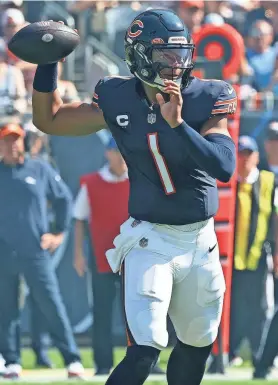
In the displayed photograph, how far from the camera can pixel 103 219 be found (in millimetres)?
6902

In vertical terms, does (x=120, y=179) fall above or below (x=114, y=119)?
below

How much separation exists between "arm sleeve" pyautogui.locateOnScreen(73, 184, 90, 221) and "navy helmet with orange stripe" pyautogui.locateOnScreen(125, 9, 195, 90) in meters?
2.74

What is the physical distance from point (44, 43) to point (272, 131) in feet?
10.1

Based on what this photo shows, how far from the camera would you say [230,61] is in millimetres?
7863

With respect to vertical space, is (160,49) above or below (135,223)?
above

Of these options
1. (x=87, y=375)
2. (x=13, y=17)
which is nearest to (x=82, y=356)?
(x=87, y=375)

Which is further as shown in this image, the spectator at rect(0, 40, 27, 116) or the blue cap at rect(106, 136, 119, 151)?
the spectator at rect(0, 40, 27, 116)

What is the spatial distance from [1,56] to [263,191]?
2308mm

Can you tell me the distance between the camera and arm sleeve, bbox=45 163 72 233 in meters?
6.88

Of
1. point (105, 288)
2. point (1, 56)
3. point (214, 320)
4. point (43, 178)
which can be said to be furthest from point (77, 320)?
point (214, 320)

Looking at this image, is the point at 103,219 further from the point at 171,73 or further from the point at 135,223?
the point at 171,73

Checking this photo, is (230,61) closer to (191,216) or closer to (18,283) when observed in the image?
(18,283)

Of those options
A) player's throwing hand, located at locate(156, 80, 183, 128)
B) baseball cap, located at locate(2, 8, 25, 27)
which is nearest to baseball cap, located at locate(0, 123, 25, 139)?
baseball cap, located at locate(2, 8, 25, 27)

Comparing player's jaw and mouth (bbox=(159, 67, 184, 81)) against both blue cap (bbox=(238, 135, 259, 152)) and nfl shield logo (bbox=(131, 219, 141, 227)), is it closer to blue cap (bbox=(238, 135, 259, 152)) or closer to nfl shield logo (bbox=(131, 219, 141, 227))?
nfl shield logo (bbox=(131, 219, 141, 227))
